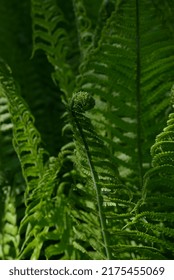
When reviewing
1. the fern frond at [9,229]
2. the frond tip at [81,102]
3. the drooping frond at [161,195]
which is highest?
the frond tip at [81,102]

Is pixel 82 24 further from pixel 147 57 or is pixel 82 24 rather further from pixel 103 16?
pixel 147 57

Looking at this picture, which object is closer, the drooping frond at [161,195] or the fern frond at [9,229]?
the drooping frond at [161,195]

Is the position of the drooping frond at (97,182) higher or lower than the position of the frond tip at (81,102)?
lower

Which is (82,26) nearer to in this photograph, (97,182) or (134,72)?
(134,72)

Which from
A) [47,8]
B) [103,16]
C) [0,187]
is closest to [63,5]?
[47,8]

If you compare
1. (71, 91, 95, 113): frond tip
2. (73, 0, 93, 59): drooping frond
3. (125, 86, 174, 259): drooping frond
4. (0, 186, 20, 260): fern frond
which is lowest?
(0, 186, 20, 260): fern frond

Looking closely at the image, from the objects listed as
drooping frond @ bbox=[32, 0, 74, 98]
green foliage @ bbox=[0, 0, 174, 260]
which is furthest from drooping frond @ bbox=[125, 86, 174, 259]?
drooping frond @ bbox=[32, 0, 74, 98]

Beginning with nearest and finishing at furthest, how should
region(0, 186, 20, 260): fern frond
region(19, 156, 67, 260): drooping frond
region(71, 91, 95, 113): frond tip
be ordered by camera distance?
region(71, 91, 95, 113): frond tip
region(19, 156, 67, 260): drooping frond
region(0, 186, 20, 260): fern frond

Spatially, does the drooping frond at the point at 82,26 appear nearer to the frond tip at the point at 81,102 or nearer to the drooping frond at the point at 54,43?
the drooping frond at the point at 54,43

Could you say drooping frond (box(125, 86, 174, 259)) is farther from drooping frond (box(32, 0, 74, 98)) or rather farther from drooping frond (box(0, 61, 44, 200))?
drooping frond (box(32, 0, 74, 98))

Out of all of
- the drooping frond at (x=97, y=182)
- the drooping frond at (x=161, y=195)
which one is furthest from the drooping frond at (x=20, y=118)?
the drooping frond at (x=161, y=195)

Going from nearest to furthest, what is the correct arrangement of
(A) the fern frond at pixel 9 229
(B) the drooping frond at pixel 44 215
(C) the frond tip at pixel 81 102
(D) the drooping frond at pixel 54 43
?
(C) the frond tip at pixel 81 102 < (B) the drooping frond at pixel 44 215 < (A) the fern frond at pixel 9 229 < (D) the drooping frond at pixel 54 43

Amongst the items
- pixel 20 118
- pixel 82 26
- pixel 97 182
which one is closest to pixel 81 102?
pixel 97 182
